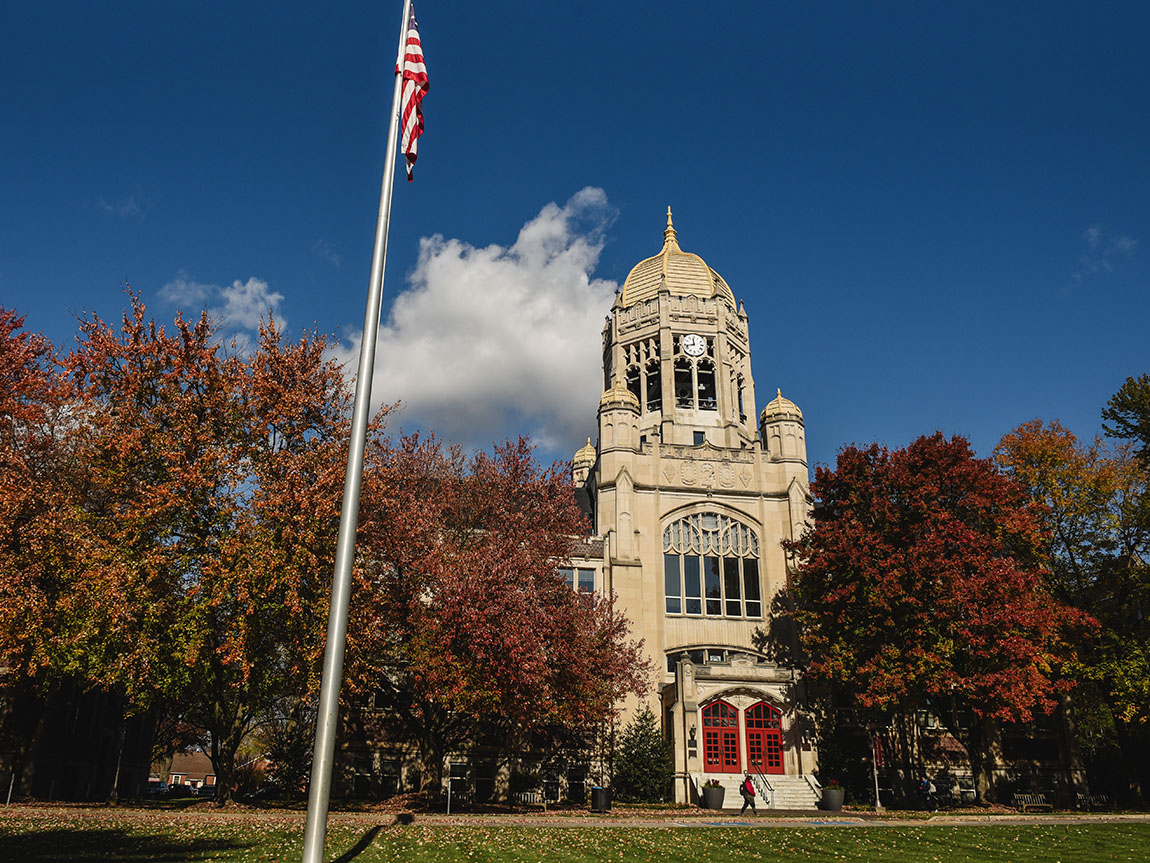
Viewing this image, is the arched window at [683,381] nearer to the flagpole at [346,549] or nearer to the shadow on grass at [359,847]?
the shadow on grass at [359,847]

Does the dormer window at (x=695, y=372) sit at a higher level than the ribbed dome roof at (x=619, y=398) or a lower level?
higher

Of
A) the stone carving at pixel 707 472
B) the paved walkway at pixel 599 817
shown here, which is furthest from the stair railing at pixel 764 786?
the stone carving at pixel 707 472

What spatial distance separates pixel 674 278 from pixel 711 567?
2264 cm

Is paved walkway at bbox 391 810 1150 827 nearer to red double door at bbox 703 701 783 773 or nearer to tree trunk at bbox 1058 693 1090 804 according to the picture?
red double door at bbox 703 701 783 773

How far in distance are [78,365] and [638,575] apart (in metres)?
28.1

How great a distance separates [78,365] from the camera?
82.8ft

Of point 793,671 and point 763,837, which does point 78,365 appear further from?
point 793,671

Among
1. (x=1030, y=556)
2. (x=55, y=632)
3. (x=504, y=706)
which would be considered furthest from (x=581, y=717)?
(x=1030, y=556)

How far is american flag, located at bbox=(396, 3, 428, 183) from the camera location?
47.3 ft

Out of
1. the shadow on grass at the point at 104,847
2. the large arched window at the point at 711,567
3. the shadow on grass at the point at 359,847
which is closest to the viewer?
the shadow on grass at the point at 104,847

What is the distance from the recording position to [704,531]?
46.2m

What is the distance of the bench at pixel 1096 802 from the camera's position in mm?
35594

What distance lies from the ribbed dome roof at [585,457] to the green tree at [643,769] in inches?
1444

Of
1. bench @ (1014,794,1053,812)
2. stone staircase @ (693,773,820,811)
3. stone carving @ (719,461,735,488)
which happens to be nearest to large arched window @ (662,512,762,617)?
stone carving @ (719,461,735,488)
